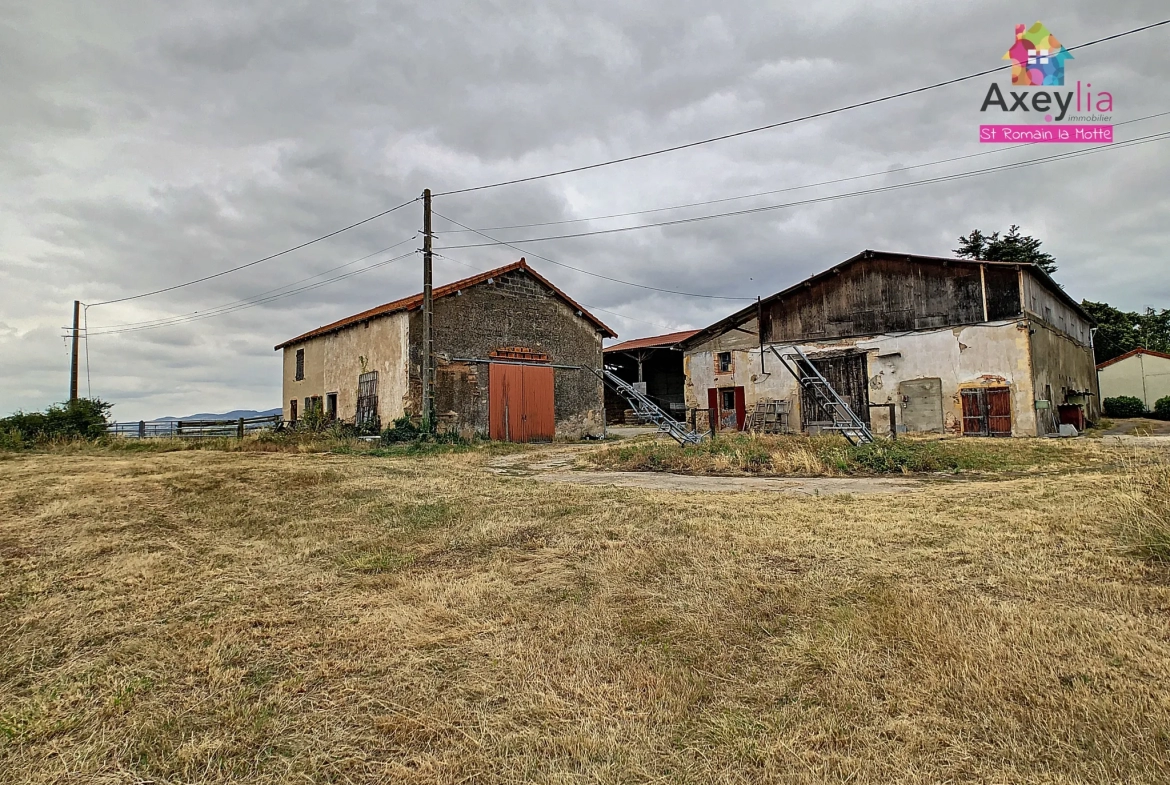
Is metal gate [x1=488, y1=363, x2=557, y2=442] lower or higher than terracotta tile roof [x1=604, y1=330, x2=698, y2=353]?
lower

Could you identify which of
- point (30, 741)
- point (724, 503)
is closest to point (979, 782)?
point (30, 741)

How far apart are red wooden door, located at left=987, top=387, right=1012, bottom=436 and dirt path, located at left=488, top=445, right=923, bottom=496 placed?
9721mm

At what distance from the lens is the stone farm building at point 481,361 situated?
1784 centimetres

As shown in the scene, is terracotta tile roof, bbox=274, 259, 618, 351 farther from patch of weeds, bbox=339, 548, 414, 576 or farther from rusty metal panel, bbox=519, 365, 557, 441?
patch of weeds, bbox=339, 548, 414, 576

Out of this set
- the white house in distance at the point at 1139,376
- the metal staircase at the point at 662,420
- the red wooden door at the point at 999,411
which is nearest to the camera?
the metal staircase at the point at 662,420

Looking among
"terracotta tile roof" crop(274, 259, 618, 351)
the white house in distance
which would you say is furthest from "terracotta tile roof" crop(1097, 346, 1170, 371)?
"terracotta tile roof" crop(274, 259, 618, 351)

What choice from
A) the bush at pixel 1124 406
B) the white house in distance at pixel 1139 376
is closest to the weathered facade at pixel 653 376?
the bush at pixel 1124 406

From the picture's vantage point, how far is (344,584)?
4.14m

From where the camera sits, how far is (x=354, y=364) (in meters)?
20.1

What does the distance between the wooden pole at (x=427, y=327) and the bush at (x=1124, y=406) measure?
33.4m

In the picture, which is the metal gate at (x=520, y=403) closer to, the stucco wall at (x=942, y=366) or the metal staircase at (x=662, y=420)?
the metal staircase at (x=662, y=420)

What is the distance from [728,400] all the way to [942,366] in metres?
6.77

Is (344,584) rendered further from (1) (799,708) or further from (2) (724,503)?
(2) (724,503)

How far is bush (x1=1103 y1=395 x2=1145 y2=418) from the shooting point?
1155 inches
